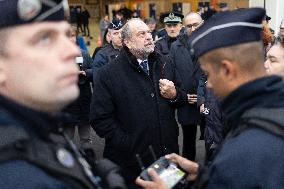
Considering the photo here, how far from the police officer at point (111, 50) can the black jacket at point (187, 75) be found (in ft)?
2.58

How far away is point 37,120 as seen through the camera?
3.98 ft

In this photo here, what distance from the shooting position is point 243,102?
1.65 m

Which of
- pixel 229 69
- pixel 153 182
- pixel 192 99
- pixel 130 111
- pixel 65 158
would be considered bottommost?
pixel 192 99

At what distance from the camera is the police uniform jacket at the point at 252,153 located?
1575 mm

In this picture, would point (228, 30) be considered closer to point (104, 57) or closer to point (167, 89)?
point (167, 89)

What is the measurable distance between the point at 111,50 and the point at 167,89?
2.25 m

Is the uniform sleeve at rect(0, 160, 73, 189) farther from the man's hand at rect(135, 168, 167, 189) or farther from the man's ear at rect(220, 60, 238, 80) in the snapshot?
the man's ear at rect(220, 60, 238, 80)

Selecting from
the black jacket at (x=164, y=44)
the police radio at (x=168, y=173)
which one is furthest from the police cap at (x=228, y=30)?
the black jacket at (x=164, y=44)

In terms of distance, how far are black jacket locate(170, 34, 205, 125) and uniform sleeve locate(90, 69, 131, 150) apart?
1.34 meters

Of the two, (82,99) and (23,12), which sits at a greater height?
(23,12)

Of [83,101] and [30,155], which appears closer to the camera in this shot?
[30,155]

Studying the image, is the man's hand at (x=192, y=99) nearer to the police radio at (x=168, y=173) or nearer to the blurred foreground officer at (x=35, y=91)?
the police radio at (x=168, y=173)

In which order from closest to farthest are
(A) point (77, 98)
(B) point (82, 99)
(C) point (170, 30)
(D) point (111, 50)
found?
(A) point (77, 98)
(B) point (82, 99)
(D) point (111, 50)
(C) point (170, 30)

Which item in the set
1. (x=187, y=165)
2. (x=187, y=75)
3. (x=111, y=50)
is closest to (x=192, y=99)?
(x=187, y=75)
